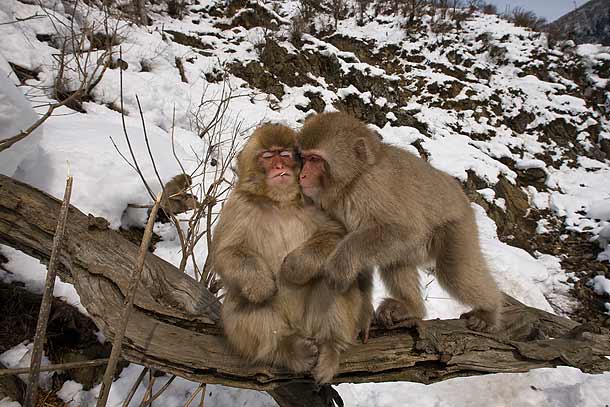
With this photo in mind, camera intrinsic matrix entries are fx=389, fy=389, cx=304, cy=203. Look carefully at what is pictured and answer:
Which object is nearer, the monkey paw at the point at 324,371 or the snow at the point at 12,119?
the monkey paw at the point at 324,371

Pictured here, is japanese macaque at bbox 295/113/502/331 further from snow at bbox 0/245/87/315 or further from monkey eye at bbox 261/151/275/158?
snow at bbox 0/245/87/315

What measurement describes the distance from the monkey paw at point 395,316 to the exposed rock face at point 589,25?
1857 cm

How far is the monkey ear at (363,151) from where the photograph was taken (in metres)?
2.40

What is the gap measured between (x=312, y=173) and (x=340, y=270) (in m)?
0.58

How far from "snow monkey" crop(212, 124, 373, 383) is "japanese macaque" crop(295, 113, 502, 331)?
106mm

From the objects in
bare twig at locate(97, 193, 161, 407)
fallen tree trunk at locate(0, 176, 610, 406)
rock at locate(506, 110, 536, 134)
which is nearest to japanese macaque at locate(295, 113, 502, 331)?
fallen tree trunk at locate(0, 176, 610, 406)

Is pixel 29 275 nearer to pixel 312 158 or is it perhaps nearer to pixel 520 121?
pixel 312 158

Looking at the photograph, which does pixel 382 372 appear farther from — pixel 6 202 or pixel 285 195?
pixel 6 202

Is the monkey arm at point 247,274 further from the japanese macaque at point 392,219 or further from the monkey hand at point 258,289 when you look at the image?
the japanese macaque at point 392,219

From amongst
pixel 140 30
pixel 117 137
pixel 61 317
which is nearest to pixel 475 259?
pixel 61 317

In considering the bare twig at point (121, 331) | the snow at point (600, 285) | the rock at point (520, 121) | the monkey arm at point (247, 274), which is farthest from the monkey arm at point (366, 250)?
the rock at point (520, 121)

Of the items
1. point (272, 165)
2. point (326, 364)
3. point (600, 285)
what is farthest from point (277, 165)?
point (600, 285)

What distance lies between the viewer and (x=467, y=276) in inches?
105

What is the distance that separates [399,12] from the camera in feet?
A: 55.0
